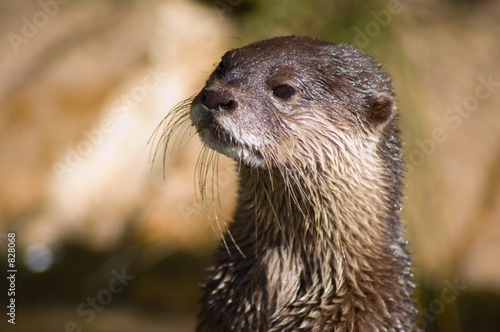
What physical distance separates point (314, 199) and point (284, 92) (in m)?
0.33

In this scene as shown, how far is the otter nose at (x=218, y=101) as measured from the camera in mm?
1957

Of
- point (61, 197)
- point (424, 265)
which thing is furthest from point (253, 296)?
point (61, 197)

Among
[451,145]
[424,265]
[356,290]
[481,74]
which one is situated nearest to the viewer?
[356,290]

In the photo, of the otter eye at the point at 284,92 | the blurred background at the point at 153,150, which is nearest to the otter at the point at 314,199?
the otter eye at the point at 284,92

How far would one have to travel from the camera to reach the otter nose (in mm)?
1957

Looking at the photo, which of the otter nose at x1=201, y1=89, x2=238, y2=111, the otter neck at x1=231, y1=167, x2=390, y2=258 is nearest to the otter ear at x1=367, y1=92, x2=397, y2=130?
the otter neck at x1=231, y1=167, x2=390, y2=258

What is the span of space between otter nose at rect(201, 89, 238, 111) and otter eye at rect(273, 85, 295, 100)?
173 millimetres

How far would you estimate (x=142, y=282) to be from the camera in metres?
4.25

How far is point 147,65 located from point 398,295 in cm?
273

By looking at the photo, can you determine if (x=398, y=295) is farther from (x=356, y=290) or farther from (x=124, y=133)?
(x=124, y=133)

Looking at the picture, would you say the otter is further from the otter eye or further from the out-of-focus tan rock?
the out-of-focus tan rock

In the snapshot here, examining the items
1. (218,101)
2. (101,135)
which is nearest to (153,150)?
(101,135)

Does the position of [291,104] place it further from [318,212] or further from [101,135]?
[101,135]

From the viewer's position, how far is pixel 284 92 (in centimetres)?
211
